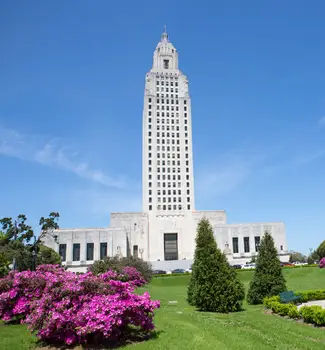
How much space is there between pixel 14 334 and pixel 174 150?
68.2 m

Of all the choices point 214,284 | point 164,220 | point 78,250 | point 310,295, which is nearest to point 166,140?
point 164,220

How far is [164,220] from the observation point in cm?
7300

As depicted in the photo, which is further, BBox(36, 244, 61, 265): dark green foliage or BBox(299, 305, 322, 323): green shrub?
BBox(36, 244, 61, 265): dark green foliage

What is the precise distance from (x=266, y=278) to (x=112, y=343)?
1265cm

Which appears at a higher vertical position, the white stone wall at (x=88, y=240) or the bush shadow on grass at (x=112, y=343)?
the white stone wall at (x=88, y=240)

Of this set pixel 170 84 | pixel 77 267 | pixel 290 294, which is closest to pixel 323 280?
pixel 290 294

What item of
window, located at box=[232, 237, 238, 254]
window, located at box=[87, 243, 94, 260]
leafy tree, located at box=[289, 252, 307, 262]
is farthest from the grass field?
leafy tree, located at box=[289, 252, 307, 262]

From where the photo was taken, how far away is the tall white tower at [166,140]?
74.5 meters

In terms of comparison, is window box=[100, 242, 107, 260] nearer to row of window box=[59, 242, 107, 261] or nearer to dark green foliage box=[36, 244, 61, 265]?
row of window box=[59, 242, 107, 261]

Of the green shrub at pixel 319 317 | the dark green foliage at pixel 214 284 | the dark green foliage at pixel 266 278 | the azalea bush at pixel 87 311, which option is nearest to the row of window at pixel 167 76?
the dark green foliage at pixel 266 278

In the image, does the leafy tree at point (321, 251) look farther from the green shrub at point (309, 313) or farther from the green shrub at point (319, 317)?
the green shrub at point (319, 317)

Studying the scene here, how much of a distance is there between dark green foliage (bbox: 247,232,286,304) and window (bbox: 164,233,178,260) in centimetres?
5369

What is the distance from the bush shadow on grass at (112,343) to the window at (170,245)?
63.7 metres

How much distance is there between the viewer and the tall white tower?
244 ft
